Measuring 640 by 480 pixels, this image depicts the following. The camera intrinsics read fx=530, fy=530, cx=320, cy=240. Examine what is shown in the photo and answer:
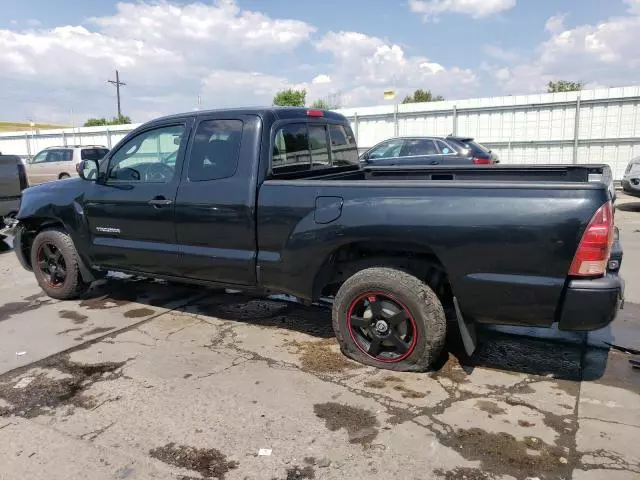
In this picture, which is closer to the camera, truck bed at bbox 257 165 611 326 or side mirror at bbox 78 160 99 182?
truck bed at bbox 257 165 611 326

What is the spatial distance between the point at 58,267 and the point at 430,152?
30.4 feet

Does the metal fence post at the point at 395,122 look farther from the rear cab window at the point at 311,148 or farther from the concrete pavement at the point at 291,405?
the concrete pavement at the point at 291,405

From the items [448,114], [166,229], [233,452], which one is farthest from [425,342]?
[448,114]

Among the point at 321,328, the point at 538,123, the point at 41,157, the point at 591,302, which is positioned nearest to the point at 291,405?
the point at 321,328

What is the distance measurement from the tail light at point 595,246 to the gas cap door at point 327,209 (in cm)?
154

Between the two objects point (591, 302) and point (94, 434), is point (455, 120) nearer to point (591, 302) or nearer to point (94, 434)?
point (591, 302)

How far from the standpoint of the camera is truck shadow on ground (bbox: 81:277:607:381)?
4.00m

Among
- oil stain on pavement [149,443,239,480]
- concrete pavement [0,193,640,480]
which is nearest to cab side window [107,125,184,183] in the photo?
concrete pavement [0,193,640,480]

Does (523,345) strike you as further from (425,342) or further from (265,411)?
(265,411)

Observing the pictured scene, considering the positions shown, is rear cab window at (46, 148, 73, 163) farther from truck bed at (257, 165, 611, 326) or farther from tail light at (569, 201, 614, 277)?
tail light at (569, 201, 614, 277)

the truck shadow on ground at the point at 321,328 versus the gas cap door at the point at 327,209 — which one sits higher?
the gas cap door at the point at 327,209

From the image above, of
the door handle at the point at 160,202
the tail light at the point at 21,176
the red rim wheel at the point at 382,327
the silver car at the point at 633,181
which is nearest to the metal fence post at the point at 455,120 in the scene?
the silver car at the point at 633,181

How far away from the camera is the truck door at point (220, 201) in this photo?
4.23 meters

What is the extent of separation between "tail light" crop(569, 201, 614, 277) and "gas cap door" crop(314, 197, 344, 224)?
154 centimetres
